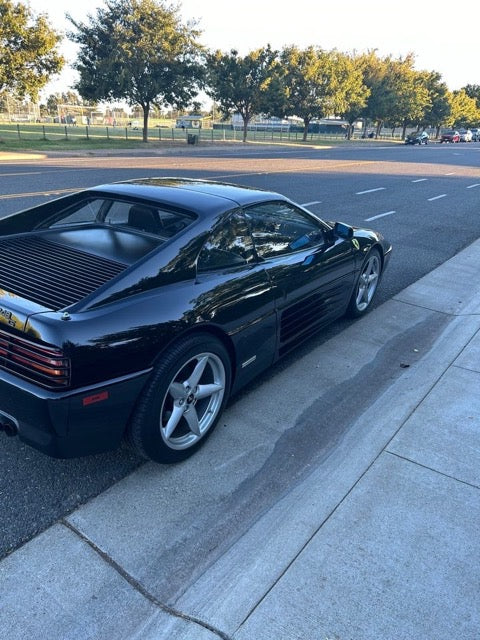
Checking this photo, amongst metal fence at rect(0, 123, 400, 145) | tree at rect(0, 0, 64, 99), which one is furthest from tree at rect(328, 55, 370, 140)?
tree at rect(0, 0, 64, 99)

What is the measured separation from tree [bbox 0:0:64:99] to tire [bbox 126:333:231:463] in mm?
26343

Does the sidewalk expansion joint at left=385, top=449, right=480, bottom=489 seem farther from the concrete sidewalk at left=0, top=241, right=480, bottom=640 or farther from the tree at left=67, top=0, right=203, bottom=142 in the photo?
the tree at left=67, top=0, right=203, bottom=142

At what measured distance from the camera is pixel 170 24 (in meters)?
29.9

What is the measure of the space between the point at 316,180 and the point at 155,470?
47.4 feet

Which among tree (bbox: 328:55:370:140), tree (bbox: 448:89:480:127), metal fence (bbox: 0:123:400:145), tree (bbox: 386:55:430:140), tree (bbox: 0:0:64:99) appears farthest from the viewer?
tree (bbox: 448:89:480:127)

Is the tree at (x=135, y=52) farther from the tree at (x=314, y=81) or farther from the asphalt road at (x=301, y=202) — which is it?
the asphalt road at (x=301, y=202)

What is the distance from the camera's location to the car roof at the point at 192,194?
3.00 m

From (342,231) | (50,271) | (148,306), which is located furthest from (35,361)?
(342,231)

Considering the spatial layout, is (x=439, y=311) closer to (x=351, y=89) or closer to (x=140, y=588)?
(x=140, y=588)

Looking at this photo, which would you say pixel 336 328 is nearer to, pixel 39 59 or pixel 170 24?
pixel 39 59

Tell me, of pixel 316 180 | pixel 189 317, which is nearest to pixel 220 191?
pixel 189 317

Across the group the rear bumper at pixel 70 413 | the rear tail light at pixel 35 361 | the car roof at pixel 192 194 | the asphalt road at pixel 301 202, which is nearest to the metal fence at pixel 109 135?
the asphalt road at pixel 301 202

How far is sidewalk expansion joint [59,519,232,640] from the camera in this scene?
1.89 metres

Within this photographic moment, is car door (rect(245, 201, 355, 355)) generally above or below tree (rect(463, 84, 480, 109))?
below
